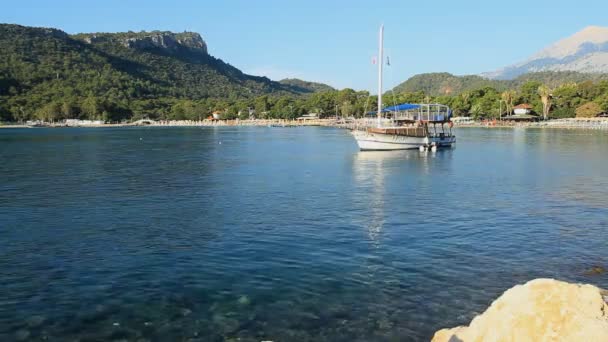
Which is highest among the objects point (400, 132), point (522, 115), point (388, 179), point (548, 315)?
point (522, 115)

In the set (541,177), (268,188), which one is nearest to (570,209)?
(541,177)

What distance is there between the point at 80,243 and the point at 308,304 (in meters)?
11.3

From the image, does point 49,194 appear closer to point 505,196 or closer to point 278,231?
point 278,231

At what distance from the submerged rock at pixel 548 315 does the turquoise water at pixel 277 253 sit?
13.8 ft

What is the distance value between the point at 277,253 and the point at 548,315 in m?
12.7

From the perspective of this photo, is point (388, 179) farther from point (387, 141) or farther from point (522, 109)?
point (522, 109)

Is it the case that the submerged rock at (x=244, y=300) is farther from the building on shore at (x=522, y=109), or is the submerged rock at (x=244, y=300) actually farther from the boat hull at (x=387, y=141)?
the building on shore at (x=522, y=109)

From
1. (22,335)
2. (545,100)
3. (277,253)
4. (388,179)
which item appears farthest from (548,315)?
(545,100)

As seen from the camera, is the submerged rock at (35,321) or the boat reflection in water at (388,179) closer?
the submerged rock at (35,321)

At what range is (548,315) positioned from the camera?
7590 mm

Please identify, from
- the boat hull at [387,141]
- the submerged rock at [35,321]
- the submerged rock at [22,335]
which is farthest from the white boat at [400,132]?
the submerged rock at [22,335]

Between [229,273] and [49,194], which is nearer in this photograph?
[229,273]

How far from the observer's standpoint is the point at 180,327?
497 inches

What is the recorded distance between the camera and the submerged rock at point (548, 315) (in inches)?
285
